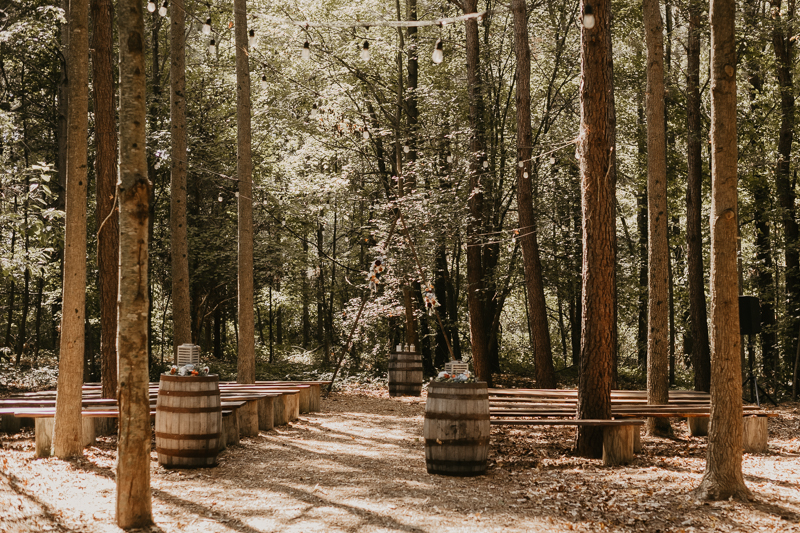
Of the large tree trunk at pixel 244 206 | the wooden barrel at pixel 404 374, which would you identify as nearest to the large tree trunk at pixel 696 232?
the wooden barrel at pixel 404 374

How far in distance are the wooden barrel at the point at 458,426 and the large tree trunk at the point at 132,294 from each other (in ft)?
8.65

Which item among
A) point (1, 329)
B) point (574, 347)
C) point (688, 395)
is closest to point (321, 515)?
point (688, 395)

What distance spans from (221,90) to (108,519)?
54.2ft

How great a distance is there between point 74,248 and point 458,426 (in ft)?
13.5

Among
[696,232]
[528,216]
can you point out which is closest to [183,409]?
[528,216]

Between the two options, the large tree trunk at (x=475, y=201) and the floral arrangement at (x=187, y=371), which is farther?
the large tree trunk at (x=475, y=201)

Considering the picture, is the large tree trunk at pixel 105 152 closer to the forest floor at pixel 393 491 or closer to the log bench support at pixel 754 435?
the forest floor at pixel 393 491

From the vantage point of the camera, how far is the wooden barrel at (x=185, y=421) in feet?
21.2

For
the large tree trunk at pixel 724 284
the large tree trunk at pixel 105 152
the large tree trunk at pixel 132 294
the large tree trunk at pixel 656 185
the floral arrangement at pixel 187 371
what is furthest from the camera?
the large tree trunk at pixel 656 185

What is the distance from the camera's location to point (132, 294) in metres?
4.57

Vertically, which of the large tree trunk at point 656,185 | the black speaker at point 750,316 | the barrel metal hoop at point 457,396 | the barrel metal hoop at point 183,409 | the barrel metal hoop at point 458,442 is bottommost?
the barrel metal hoop at point 458,442

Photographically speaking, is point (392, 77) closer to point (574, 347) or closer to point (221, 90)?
point (221, 90)

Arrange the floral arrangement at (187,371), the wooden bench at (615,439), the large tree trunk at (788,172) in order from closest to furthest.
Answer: the floral arrangement at (187,371) < the wooden bench at (615,439) < the large tree trunk at (788,172)

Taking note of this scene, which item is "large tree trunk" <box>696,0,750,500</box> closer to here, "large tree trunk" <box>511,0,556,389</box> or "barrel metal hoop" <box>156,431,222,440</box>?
"barrel metal hoop" <box>156,431,222,440</box>
